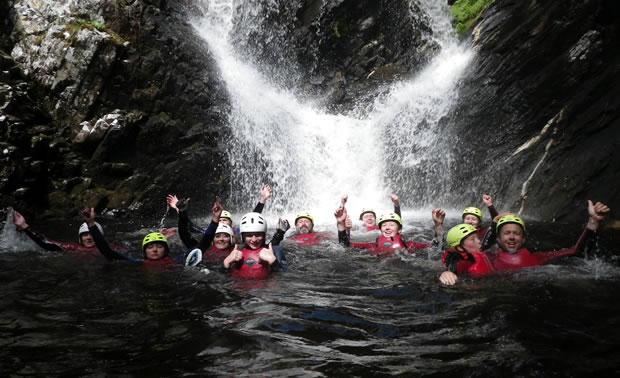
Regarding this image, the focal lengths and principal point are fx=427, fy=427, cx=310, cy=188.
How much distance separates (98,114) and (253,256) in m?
12.6

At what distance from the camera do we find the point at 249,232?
7.01 metres

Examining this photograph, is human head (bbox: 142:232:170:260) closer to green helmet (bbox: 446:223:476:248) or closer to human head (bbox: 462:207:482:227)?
green helmet (bbox: 446:223:476:248)

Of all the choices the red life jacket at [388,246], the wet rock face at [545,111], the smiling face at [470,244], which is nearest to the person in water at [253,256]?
the red life jacket at [388,246]

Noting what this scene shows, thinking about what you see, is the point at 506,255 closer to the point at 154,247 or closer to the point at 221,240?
the point at 221,240

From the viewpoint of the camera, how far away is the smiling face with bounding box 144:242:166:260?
788 cm

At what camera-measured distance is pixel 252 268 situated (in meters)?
6.83

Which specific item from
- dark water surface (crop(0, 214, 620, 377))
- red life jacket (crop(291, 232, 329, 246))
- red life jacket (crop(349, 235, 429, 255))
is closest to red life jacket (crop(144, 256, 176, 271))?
dark water surface (crop(0, 214, 620, 377))

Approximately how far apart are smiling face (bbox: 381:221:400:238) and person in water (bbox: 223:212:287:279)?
8.78 feet

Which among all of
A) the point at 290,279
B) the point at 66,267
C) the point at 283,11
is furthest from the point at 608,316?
the point at 283,11

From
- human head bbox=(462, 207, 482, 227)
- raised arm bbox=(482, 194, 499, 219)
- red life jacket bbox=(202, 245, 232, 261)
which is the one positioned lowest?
red life jacket bbox=(202, 245, 232, 261)

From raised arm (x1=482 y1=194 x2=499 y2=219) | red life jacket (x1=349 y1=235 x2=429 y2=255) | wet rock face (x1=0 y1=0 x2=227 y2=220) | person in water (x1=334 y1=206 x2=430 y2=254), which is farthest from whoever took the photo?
wet rock face (x1=0 y1=0 x2=227 y2=220)

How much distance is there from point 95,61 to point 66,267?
1135 centimetres

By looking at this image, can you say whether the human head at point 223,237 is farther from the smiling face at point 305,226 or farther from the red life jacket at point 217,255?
the smiling face at point 305,226

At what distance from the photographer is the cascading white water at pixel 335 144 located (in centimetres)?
1769
